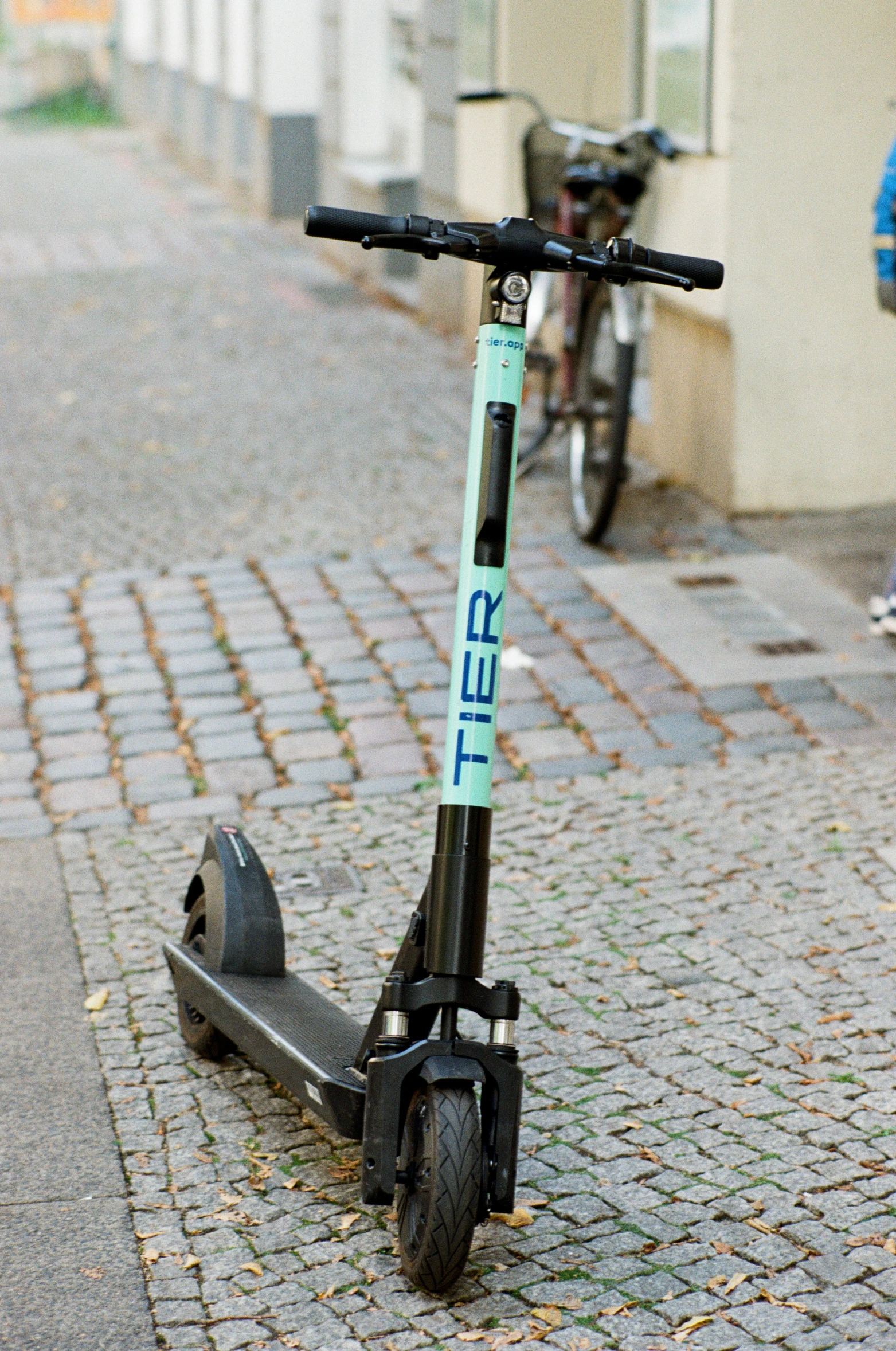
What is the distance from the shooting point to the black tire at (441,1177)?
9.85ft

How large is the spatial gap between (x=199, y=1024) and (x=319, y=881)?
986 mm

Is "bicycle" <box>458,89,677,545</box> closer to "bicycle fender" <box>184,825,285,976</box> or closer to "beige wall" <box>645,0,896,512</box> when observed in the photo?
"beige wall" <box>645,0,896,512</box>

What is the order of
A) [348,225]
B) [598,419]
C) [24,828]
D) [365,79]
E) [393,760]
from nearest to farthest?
1. [348,225]
2. [24,828]
3. [393,760]
4. [598,419]
5. [365,79]

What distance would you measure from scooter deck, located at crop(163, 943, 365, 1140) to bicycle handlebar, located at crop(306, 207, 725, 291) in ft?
4.64

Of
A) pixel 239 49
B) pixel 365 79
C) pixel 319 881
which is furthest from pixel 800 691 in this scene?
pixel 239 49

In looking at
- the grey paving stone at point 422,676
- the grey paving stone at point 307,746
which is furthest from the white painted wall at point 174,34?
the grey paving stone at point 307,746

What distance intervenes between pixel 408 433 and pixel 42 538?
2360 mm

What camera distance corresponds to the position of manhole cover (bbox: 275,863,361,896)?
4.88 meters

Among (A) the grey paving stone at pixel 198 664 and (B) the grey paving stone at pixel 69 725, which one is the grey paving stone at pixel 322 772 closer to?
(B) the grey paving stone at pixel 69 725

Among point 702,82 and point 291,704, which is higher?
point 702,82

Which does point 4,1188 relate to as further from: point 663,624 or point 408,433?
point 408,433

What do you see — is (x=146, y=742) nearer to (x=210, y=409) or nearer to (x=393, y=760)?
(x=393, y=760)

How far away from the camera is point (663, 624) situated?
6.77m

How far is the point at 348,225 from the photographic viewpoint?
2992 mm
